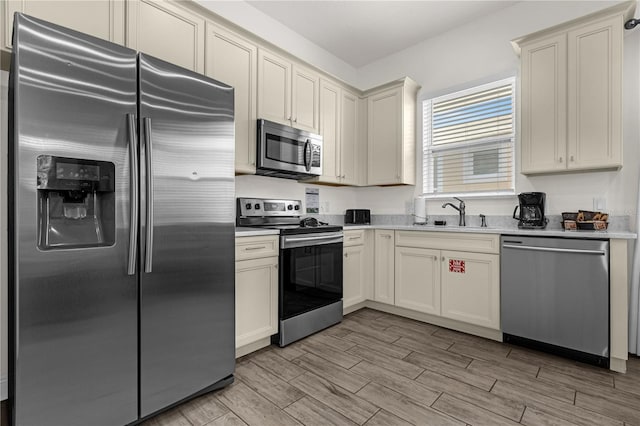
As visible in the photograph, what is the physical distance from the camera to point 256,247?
236 centimetres

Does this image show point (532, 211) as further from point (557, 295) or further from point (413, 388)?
point (413, 388)

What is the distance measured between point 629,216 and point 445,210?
1.43 meters

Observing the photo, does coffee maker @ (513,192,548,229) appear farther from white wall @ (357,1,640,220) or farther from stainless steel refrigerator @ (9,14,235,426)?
stainless steel refrigerator @ (9,14,235,426)

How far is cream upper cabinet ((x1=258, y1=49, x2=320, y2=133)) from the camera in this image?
2.75 m

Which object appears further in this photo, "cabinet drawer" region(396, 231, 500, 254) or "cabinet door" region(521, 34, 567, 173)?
"cabinet drawer" region(396, 231, 500, 254)

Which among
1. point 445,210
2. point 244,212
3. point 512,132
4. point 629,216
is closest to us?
point 629,216

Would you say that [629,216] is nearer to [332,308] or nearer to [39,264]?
[332,308]

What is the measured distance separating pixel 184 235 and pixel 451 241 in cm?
225

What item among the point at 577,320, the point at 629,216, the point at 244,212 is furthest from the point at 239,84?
the point at 629,216

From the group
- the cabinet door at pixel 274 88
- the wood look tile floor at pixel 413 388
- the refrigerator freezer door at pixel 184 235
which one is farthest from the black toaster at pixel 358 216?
the refrigerator freezer door at pixel 184 235

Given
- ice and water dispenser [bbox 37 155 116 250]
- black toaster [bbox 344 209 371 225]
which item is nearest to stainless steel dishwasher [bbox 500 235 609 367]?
black toaster [bbox 344 209 371 225]

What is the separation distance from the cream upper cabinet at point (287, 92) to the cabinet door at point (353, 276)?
1335 mm

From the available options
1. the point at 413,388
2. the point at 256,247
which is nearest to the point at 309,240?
the point at 256,247

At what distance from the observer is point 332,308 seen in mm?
2967
